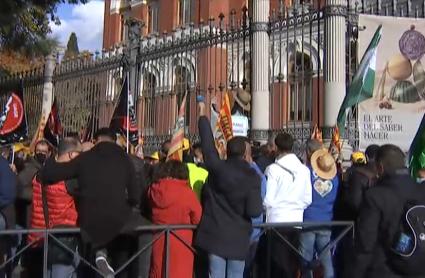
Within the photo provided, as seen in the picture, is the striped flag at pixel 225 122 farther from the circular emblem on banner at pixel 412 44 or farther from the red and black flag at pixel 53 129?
the red and black flag at pixel 53 129

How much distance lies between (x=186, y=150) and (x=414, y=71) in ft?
15.1

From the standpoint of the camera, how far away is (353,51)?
13.8 metres

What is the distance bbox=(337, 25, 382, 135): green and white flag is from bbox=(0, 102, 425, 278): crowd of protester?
2868mm

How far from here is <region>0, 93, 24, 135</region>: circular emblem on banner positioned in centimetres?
1426

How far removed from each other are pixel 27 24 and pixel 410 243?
1315 centimetres

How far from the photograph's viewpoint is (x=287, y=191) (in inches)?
309

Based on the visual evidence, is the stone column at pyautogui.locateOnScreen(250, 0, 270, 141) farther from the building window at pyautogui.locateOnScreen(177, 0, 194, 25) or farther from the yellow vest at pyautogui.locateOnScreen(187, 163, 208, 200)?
the building window at pyautogui.locateOnScreen(177, 0, 194, 25)

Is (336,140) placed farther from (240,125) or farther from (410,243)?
(410,243)

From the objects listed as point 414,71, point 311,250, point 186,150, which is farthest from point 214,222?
point 414,71

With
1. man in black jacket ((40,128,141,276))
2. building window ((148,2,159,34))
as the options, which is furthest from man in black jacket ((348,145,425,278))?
building window ((148,2,159,34))

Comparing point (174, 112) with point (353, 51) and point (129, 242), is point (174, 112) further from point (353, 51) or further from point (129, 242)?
point (129, 242)

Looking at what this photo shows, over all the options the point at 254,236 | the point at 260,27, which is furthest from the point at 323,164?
the point at 260,27

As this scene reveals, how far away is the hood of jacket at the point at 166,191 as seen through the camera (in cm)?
734

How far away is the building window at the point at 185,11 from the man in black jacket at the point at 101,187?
108 feet
